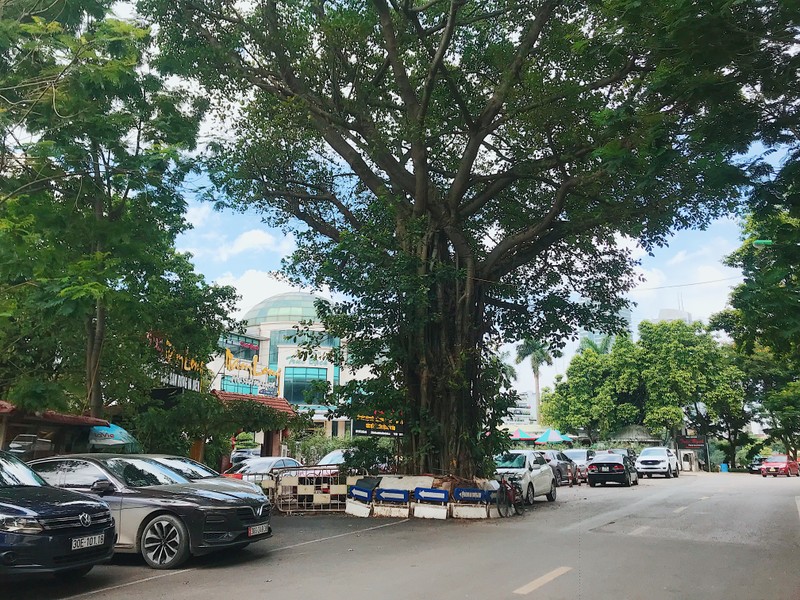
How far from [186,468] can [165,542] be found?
1.92m

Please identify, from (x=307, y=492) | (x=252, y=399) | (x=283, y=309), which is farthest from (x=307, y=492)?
(x=283, y=309)

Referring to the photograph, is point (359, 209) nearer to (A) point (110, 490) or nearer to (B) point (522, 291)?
(B) point (522, 291)

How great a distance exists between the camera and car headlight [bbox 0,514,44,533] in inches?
245

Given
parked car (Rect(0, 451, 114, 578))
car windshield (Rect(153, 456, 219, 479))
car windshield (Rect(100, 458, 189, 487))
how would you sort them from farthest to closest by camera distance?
1. car windshield (Rect(153, 456, 219, 479))
2. car windshield (Rect(100, 458, 189, 487))
3. parked car (Rect(0, 451, 114, 578))

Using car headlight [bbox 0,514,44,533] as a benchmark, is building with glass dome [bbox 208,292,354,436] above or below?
above

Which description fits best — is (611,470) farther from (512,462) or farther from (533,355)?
(533,355)

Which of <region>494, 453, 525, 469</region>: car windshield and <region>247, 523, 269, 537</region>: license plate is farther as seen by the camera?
<region>494, 453, 525, 469</region>: car windshield

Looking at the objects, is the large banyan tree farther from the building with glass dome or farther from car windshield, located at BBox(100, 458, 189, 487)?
the building with glass dome

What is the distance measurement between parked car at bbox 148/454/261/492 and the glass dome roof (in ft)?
174

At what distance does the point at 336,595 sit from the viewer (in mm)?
6441

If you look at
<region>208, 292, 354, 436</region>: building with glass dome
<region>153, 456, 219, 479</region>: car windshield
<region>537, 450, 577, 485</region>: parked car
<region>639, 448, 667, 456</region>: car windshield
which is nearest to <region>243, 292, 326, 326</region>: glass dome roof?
<region>208, 292, 354, 436</region>: building with glass dome

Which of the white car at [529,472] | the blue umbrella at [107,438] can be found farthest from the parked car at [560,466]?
the blue umbrella at [107,438]

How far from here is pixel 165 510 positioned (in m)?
8.11

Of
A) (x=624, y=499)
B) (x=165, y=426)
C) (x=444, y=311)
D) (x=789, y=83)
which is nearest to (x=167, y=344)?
(x=165, y=426)
